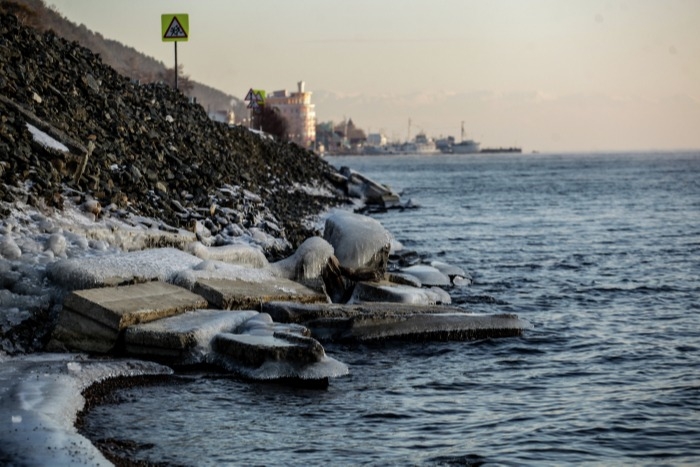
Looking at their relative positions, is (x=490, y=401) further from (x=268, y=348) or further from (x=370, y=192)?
(x=370, y=192)

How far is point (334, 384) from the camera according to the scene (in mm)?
10148

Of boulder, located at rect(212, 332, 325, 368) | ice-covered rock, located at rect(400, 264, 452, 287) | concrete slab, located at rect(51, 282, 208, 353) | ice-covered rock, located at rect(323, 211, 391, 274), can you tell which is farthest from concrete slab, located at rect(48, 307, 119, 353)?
ice-covered rock, located at rect(400, 264, 452, 287)

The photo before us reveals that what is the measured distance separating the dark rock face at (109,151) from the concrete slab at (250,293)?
9.16 ft

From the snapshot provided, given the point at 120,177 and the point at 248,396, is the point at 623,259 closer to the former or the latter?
the point at 120,177

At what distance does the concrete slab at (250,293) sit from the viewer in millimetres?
12164

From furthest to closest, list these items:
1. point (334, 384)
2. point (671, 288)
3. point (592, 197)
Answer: point (592, 197) → point (671, 288) → point (334, 384)

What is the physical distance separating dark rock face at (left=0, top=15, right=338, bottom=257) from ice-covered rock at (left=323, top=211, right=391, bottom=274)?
54.7 inches

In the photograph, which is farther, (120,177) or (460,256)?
(460,256)

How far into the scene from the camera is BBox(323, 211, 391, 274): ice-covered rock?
16.4 metres

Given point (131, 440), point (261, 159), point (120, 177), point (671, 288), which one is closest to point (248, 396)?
point (131, 440)

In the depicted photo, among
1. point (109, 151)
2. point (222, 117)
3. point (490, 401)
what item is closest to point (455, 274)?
point (109, 151)

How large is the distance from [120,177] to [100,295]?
Answer: 5824 mm

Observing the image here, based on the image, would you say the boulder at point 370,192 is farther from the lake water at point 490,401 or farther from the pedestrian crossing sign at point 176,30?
the lake water at point 490,401

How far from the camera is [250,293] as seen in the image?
500 inches
